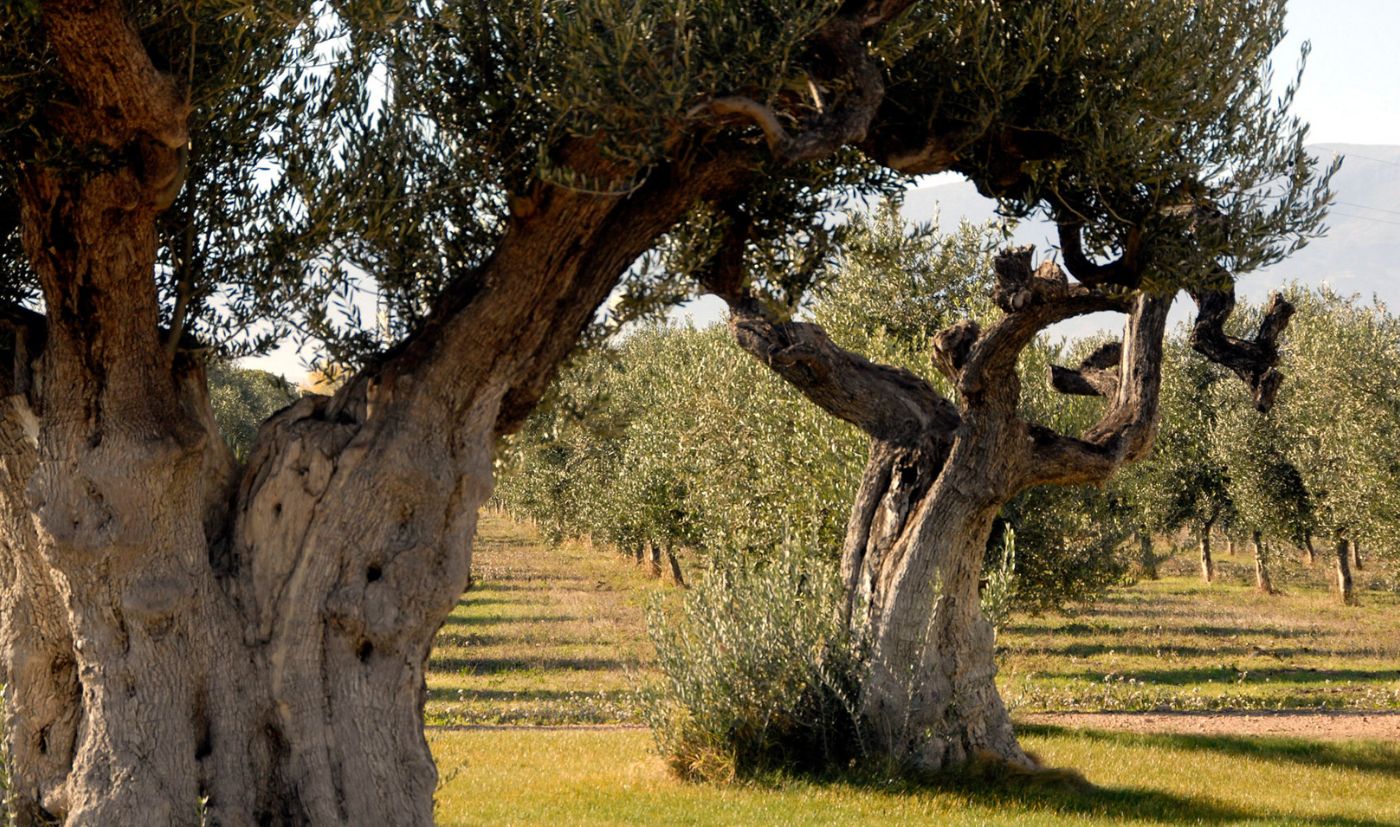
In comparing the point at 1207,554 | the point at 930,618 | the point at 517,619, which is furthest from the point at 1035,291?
the point at 1207,554

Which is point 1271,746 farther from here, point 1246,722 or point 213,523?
point 213,523

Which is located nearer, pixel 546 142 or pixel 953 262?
pixel 546 142

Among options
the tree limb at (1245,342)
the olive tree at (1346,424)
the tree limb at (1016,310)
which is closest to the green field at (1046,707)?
the olive tree at (1346,424)

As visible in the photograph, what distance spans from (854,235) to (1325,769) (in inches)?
417

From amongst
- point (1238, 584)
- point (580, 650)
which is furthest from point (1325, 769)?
point (1238, 584)

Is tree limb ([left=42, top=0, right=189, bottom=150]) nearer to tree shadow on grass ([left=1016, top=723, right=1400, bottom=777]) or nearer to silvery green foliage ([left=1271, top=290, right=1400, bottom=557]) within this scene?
tree shadow on grass ([left=1016, top=723, right=1400, bottom=777])

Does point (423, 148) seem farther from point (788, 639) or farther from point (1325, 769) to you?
point (1325, 769)

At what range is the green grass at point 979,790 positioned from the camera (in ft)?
38.2

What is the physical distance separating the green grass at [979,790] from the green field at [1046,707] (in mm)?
39

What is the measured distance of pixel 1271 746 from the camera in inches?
672

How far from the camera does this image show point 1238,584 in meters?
45.5

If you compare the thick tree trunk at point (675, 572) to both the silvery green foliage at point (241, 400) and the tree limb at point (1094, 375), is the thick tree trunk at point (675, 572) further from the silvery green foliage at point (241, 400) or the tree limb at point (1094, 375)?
the tree limb at point (1094, 375)

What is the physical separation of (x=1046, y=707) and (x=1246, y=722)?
123 inches

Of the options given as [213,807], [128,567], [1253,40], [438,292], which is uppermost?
[1253,40]
